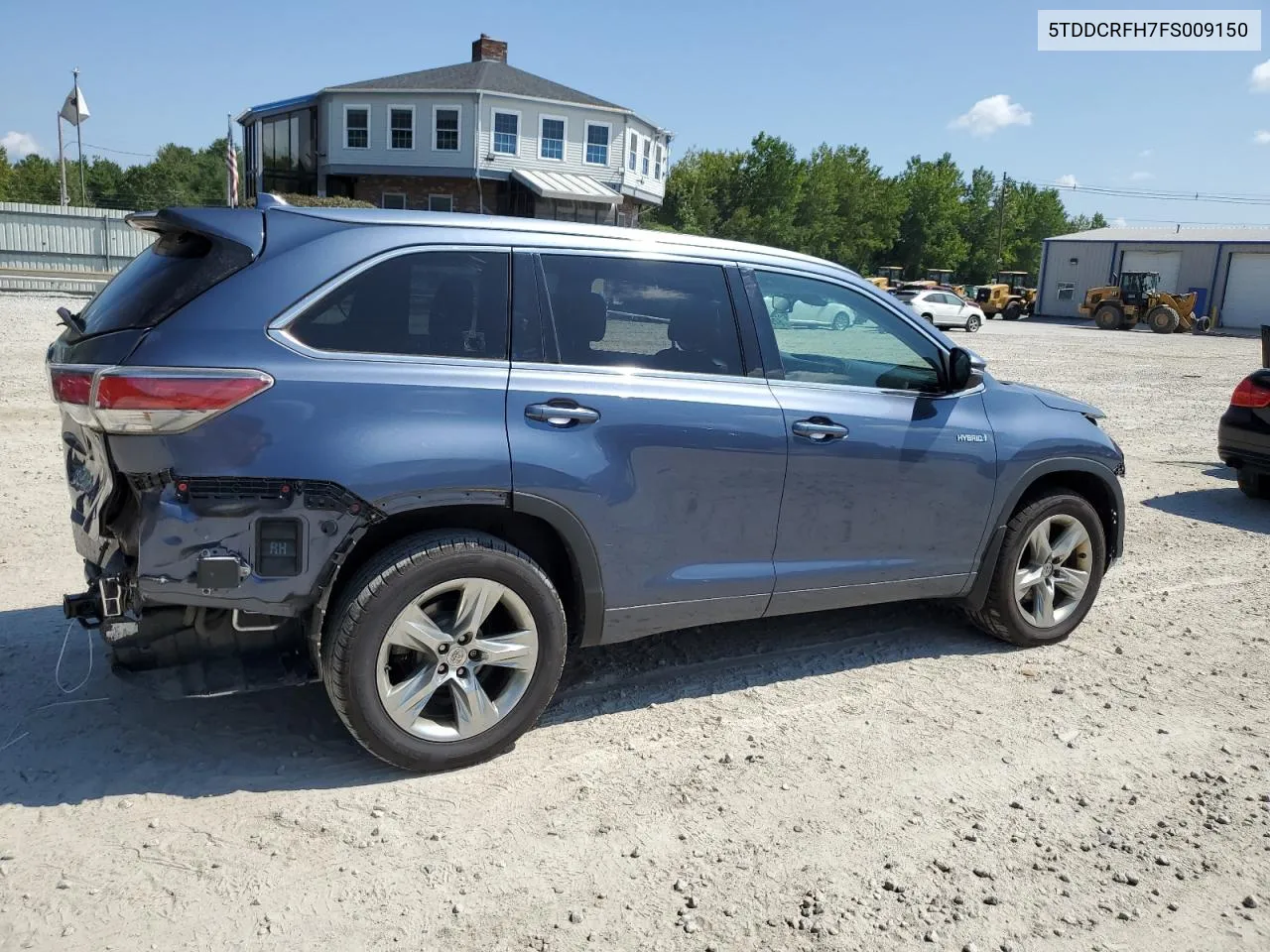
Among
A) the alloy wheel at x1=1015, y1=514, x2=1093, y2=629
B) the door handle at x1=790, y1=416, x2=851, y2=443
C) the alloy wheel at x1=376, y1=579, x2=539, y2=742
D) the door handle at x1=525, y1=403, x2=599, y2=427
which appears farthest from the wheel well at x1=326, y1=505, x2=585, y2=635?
the alloy wheel at x1=1015, y1=514, x2=1093, y2=629

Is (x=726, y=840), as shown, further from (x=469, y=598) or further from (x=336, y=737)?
(x=336, y=737)

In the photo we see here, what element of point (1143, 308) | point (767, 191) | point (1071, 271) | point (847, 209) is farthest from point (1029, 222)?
point (1143, 308)

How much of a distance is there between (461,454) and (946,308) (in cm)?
3502

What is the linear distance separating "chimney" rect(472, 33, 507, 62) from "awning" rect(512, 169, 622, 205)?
7421 millimetres

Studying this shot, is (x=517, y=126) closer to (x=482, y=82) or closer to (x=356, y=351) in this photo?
(x=482, y=82)

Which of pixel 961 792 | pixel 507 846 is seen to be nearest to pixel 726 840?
pixel 507 846

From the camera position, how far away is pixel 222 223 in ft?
11.2

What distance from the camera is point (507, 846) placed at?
318 centimetres

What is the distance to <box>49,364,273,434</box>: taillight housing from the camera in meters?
3.07

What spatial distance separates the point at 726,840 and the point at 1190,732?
2191mm

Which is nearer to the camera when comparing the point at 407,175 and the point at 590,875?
the point at 590,875

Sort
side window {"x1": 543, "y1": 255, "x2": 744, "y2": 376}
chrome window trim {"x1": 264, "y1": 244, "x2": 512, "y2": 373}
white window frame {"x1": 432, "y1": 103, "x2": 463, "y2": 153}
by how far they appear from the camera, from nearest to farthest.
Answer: chrome window trim {"x1": 264, "y1": 244, "x2": 512, "y2": 373}
side window {"x1": 543, "y1": 255, "x2": 744, "y2": 376}
white window frame {"x1": 432, "y1": 103, "x2": 463, "y2": 153}

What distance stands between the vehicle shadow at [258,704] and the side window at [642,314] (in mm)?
1447

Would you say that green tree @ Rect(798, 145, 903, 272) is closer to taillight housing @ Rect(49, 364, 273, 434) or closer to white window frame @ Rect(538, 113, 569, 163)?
white window frame @ Rect(538, 113, 569, 163)
